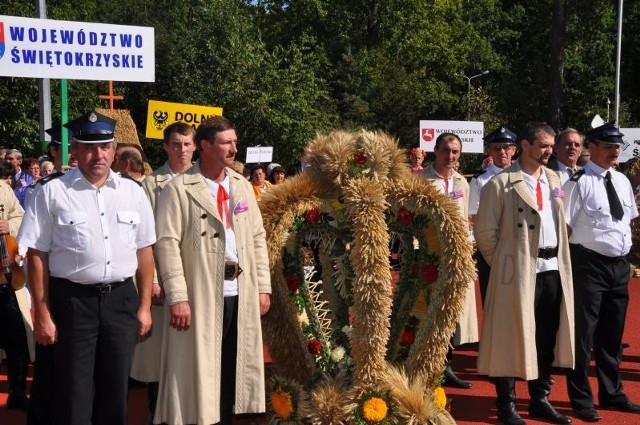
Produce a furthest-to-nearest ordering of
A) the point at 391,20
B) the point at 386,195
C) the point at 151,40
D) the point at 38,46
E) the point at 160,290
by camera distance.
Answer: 1. the point at 391,20
2. the point at 151,40
3. the point at 38,46
4. the point at 386,195
5. the point at 160,290

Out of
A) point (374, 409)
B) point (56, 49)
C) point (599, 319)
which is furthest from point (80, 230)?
point (56, 49)

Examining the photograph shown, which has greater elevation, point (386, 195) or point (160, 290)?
point (386, 195)

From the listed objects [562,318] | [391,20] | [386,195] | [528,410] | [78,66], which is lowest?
[528,410]

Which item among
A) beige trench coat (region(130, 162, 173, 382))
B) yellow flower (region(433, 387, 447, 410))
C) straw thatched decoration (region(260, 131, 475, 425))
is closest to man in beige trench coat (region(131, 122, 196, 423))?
beige trench coat (region(130, 162, 173, 382))

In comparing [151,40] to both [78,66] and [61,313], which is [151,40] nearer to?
[78,66]

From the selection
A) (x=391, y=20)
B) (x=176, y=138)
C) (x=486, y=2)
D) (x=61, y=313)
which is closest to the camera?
(x=61, y=313)

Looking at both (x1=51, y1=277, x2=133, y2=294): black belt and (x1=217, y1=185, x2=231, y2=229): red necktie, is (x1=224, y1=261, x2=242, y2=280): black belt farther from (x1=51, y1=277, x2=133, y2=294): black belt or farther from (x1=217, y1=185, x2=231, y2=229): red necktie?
(x1=51, y1=277, x2=133, y2=294): black belt

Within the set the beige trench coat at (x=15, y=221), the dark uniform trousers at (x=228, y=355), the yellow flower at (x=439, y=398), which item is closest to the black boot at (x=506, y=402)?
the yellow flower at (x=439, y=398)

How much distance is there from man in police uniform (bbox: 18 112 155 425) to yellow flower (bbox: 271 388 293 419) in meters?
1.11

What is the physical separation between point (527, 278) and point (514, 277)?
0.09m

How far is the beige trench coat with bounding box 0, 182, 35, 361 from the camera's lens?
674cm

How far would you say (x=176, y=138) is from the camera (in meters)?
6.43

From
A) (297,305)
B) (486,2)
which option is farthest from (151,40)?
(486,2)

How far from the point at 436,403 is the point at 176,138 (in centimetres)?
252
